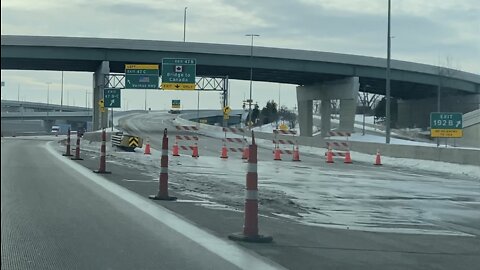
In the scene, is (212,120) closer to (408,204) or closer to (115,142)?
(115,142)

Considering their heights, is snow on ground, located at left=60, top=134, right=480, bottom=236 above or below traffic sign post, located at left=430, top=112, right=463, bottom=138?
below

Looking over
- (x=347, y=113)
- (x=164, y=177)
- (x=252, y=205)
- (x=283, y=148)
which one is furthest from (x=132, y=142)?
(x=347, y=113)

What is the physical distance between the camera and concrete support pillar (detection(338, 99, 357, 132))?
67.0 meters

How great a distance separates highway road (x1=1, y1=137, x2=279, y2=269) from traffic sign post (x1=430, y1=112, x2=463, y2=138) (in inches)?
857

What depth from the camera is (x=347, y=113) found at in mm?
67812

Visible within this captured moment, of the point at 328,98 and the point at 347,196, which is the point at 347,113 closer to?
the point at 328,98

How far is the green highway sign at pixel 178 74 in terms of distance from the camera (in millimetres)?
54281

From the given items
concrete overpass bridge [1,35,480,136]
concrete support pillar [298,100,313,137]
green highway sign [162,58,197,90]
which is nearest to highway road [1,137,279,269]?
green highway sign [162,58,197,90]

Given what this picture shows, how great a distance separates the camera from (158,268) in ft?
23.5

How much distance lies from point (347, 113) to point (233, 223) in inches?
2303

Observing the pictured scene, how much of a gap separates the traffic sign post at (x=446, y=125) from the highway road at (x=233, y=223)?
13577 millimetres

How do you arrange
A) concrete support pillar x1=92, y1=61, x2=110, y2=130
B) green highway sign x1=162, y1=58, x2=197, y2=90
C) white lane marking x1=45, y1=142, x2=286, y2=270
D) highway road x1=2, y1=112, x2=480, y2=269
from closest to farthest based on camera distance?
1. white lane marking x1=45, y1=142, x2=286, y2=270
2. highway road x1=2, y1=112, x2=480, y2=269
3. green highway sign x1=162, y1=58, x2=197, y2=90
4. concrete support pillar x1=92, y1=61, x2=110, y2=130

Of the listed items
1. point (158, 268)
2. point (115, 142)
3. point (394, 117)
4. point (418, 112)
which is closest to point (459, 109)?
point (418, 112)

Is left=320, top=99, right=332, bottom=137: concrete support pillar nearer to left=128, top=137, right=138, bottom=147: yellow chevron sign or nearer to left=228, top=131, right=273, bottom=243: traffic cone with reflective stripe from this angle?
left=128, top=137, right=138, bottom=147: yellow chevron sign
